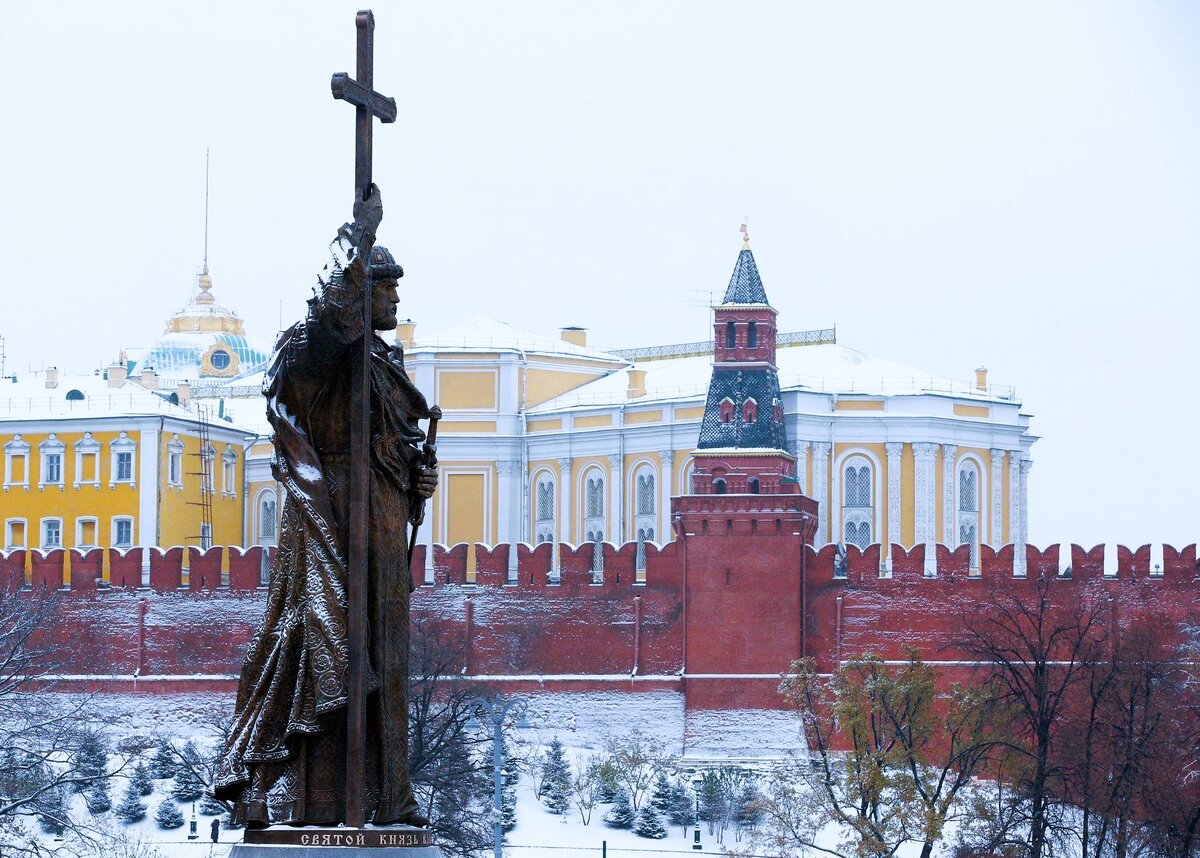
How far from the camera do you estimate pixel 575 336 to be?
73750mm

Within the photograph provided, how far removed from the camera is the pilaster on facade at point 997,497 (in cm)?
6569

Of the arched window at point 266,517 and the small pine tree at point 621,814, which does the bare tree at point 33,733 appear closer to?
the small pine tree at point 621,814

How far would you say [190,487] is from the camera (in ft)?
219

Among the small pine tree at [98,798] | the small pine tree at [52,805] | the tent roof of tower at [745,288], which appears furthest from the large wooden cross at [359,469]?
the tent roof of tower at [745,288]

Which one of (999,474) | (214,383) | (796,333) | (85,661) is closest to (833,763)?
(85,661)

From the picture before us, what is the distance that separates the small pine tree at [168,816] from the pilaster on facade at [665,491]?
952 inches

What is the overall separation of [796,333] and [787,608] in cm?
2585

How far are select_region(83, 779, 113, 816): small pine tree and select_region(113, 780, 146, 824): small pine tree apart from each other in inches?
7.2

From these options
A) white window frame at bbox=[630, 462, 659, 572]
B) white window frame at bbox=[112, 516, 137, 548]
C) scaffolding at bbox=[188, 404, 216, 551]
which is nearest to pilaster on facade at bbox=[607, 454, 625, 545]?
white window frame at bbox=[630, 462, 659, 572]

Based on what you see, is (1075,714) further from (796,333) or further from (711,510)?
(796,333)

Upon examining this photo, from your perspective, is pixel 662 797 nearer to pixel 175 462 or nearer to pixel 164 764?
pixel 164 764

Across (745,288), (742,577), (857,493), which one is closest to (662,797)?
(742,577)

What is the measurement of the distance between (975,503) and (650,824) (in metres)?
25.1

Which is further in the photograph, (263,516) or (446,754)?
(263,516)
